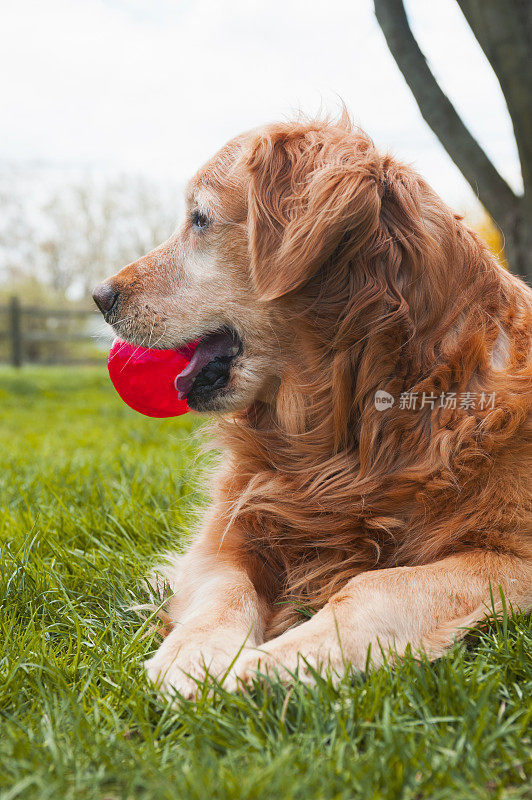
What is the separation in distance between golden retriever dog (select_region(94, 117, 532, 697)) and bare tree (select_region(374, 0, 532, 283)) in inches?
104

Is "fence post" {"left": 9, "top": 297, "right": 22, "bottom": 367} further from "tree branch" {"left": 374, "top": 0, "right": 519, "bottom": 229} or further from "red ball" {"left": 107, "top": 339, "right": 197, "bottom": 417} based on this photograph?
"red ball" {"left": 107, "top": 339, "right": 197, "bottom": 417}

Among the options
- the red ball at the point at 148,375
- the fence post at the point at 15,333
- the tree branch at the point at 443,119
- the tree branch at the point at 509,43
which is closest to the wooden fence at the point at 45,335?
the fence post at the point at 15,333

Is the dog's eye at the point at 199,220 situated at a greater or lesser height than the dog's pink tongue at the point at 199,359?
greater

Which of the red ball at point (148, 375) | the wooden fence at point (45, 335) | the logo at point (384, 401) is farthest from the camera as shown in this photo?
the wooden fence at point (45, 335)

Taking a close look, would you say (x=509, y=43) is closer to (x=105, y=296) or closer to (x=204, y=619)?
(x=105, y=296)

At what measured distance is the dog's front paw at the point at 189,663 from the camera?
167cm

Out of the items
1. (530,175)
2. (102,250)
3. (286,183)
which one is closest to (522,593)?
(286,183)

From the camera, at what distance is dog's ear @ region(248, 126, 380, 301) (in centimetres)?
216

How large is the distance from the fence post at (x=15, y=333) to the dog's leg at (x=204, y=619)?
16506mm

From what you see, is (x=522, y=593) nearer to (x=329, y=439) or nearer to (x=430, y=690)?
(x=430, y=690)

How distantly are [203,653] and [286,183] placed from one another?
1.47 m

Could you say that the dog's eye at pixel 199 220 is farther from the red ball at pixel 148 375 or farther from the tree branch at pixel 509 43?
the tree branch at pixel 509 43

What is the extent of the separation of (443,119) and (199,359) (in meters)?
3.57

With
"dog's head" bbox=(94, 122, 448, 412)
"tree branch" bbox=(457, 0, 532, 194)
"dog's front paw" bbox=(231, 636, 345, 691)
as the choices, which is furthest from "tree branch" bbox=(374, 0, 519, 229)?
"dog's front paw" bbox=(231, 636, 345, 691)
